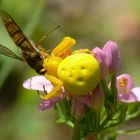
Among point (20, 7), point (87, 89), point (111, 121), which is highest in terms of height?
point (20, 7)

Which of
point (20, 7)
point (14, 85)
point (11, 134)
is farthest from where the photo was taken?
point (14, 85)

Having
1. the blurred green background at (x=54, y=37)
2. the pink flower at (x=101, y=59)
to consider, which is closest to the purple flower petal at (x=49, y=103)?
the pink flower at (x=101, y=59)

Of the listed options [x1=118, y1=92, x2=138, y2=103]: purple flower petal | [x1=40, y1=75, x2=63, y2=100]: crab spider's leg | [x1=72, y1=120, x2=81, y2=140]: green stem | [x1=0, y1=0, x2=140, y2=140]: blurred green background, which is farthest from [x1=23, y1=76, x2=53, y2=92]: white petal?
[x1=0, y1=0, x2=140, y2=140]: blurred green background

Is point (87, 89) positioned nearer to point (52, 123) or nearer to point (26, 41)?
point (26, 41)

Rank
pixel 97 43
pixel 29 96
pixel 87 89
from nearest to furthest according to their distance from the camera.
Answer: pixel 87 89, pixel 29 96, pixel 97 43

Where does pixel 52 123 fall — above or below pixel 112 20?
below

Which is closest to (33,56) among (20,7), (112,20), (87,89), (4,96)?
(87,89)

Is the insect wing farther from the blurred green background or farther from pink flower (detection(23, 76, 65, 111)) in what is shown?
the blurred green background
